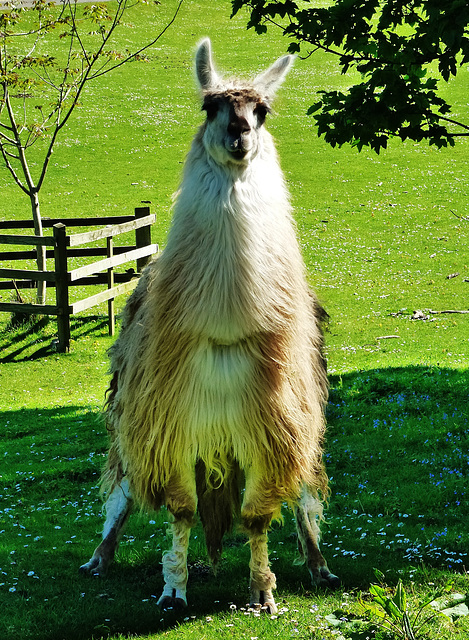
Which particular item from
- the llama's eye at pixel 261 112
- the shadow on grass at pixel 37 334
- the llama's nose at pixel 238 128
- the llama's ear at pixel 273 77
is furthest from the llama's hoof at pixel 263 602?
the shadow on grass at pixel 37 334

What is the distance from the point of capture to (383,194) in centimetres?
2572

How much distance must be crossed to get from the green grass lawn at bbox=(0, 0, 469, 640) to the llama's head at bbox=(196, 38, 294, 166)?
0.33 meters

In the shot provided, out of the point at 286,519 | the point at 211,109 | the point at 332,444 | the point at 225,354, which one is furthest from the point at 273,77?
the point at 332,444

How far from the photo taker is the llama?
413 cm

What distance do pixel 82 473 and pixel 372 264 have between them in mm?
12906

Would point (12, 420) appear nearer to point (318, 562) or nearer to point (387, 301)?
point (318, 562)

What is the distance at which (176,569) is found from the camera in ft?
15.9

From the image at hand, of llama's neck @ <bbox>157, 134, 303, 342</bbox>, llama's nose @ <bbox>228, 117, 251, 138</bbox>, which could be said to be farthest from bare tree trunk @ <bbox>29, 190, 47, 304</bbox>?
llama's nose @ <bbox>228, 117, 251, 138</bbox>

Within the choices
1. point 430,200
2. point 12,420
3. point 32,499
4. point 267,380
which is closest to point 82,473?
point 32,499

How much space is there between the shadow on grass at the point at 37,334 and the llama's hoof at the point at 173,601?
9.67 meters

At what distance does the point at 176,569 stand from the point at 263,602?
1.98 ft

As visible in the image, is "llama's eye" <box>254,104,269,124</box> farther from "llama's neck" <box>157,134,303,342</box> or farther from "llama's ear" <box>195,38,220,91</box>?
"llama's ear" <box>195,38,220,91</box>

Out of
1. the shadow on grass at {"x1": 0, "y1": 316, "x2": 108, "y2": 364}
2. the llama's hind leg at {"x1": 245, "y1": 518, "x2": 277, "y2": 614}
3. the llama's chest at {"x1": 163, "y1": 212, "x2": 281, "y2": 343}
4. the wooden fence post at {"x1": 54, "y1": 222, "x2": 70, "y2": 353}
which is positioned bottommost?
the shadow on grass at {"x1": 0, "y1": 316, "x2": 108, "y2": 364}

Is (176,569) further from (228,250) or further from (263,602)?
(228,250)
